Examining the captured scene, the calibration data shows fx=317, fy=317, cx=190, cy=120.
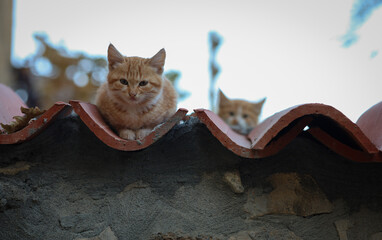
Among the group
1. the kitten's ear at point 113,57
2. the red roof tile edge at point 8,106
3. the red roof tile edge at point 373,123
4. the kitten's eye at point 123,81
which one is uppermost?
the kitten's ear at point 113,57

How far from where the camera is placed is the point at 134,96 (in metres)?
2.11

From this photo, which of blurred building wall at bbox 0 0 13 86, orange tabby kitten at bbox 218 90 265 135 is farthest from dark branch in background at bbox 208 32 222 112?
blurred building wall at bbox 0 0 13 86

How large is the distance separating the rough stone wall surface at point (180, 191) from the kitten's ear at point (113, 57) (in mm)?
567

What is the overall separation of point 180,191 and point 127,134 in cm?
47

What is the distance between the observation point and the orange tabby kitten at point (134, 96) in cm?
211

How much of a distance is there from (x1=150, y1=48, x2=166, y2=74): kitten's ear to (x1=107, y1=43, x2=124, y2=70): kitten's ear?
0.76 feet

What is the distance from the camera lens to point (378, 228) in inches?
73.5

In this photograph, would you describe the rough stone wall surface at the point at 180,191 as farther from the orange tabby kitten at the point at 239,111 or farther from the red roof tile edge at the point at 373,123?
the orange tabby kitten at the point at 239,111

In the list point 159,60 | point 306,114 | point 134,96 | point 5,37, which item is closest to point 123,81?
point 134,96

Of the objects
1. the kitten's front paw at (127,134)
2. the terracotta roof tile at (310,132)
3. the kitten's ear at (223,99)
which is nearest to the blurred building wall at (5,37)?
the kitten's ear at (223,99)

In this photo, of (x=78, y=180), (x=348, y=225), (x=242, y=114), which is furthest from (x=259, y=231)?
(x=242, y=114)

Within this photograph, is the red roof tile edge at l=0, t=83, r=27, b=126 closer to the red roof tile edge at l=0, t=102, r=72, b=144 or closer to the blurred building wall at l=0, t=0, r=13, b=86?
the red roof tile edge at l=0, t=102, r=72, b=144

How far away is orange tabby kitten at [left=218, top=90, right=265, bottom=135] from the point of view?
471cm

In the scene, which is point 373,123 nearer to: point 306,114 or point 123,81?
point 306,114
